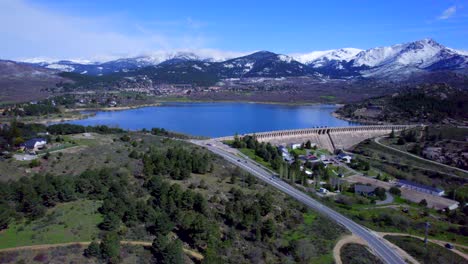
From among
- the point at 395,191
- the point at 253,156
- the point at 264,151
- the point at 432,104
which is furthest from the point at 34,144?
the point at 432,104

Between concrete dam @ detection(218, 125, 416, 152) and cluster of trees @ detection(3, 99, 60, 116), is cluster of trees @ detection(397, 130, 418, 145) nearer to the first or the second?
concrete dam @ detection(218, 125, 416, 152)

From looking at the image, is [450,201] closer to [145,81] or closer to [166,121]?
[166,121]

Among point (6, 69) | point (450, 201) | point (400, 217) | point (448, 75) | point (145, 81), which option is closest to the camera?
point (400, 217)

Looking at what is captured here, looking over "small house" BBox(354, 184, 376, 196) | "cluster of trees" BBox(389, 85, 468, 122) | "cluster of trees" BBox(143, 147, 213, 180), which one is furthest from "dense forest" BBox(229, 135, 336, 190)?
"cluster of trees" BBox(389, 85, 468, 122)

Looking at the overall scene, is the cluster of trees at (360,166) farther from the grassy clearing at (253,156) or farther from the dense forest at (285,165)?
the grassy clearing at (253,156)

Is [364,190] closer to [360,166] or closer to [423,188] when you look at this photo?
[423,188]

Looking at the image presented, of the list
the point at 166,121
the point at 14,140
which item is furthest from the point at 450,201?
the point at 166,121
